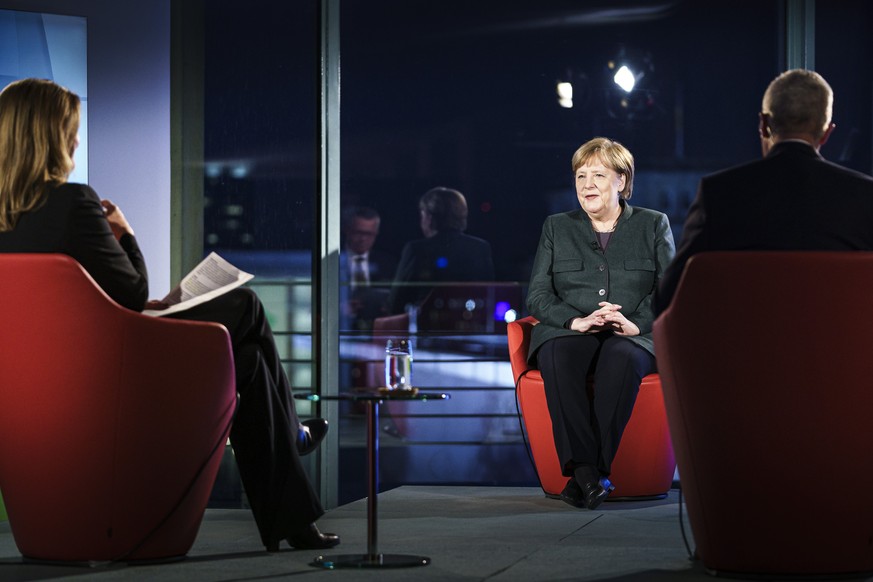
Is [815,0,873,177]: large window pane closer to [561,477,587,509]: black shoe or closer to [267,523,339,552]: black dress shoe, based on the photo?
[561,477,587,509]: black shoe

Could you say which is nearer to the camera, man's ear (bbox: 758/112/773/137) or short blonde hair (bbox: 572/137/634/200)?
man's ear (bbox: 758/112/773/137)

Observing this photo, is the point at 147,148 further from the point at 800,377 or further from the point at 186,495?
the point at 800,377

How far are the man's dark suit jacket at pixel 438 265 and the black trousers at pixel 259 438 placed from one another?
292 cm

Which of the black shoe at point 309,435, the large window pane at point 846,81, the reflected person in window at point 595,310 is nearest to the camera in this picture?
the black shoe at point 309,435

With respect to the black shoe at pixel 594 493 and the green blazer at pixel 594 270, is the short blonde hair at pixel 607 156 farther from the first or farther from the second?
the black shoe at pixel 594 493

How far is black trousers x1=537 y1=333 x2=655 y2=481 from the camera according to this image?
160 inches

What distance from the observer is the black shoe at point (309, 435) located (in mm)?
3264

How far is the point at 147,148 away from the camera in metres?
4.42

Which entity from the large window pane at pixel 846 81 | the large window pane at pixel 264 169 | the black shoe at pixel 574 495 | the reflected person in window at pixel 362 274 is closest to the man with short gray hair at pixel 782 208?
the black shoe at pixel 574 495

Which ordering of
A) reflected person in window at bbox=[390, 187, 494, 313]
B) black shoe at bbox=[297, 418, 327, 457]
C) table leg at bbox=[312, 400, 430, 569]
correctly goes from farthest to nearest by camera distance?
reflected person in window at bbox=[390, 187, 494, 313], black shoe at bbox=[297, 418, 327, 457], table leg at bbox=[312, 400, 430, 569]

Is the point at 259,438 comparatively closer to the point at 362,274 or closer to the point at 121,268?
the point at 121,268

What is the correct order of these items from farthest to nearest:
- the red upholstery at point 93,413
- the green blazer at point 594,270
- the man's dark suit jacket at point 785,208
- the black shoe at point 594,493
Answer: the green blazer at point 594,270 < the black shoe at point 594,493 < the red upholstery at point 93,413 < the man's dark suit jacket at point 785,208

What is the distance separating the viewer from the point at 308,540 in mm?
3199

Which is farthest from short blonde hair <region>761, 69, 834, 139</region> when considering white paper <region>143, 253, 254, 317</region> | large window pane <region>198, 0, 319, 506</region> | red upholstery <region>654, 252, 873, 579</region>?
large window pane <region>198, 0, 319, 506</region>
